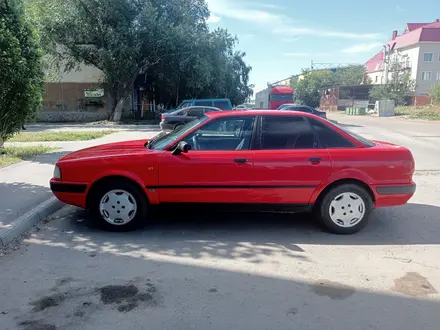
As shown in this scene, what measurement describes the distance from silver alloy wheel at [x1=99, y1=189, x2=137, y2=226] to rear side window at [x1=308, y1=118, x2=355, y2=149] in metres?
2.60

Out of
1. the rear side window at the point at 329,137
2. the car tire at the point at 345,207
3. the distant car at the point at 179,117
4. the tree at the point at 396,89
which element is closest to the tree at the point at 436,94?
the tree at the point at 396,89

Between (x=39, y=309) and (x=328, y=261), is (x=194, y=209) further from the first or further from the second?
(x=39, y=309)

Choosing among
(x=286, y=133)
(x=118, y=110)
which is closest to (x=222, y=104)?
(x=118, y=110)

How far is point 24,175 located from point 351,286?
272 inches

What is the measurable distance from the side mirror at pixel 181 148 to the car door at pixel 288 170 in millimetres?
889

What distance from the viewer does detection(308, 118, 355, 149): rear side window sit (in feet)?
16.5

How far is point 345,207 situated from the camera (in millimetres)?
4961

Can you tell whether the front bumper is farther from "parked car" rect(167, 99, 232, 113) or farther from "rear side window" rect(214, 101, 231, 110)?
"rear side window" rect(214, 101, 231, 110)

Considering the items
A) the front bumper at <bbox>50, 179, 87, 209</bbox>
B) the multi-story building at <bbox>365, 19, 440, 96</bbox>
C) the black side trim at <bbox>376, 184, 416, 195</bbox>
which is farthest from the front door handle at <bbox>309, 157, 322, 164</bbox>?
the multi-story building at <bbox>365, 19, 440, 96</bbox>

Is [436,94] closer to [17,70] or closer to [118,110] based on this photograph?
[118,110]

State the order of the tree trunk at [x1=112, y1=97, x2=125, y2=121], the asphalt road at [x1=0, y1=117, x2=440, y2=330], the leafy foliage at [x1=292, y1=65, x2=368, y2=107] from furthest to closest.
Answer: the leafy foliage at [x1=292, y1=65, x2=368, y2=107] < the tree trunk at [x1=112, y1=97, x2=125, y2=121] < the asphalt road at [x1=0, y1=117, x2=440, y2=330]

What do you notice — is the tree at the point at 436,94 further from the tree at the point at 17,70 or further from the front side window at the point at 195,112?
the tree at the point at 17,70

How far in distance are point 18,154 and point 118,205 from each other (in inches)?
274

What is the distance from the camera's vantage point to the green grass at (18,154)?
9280mm
